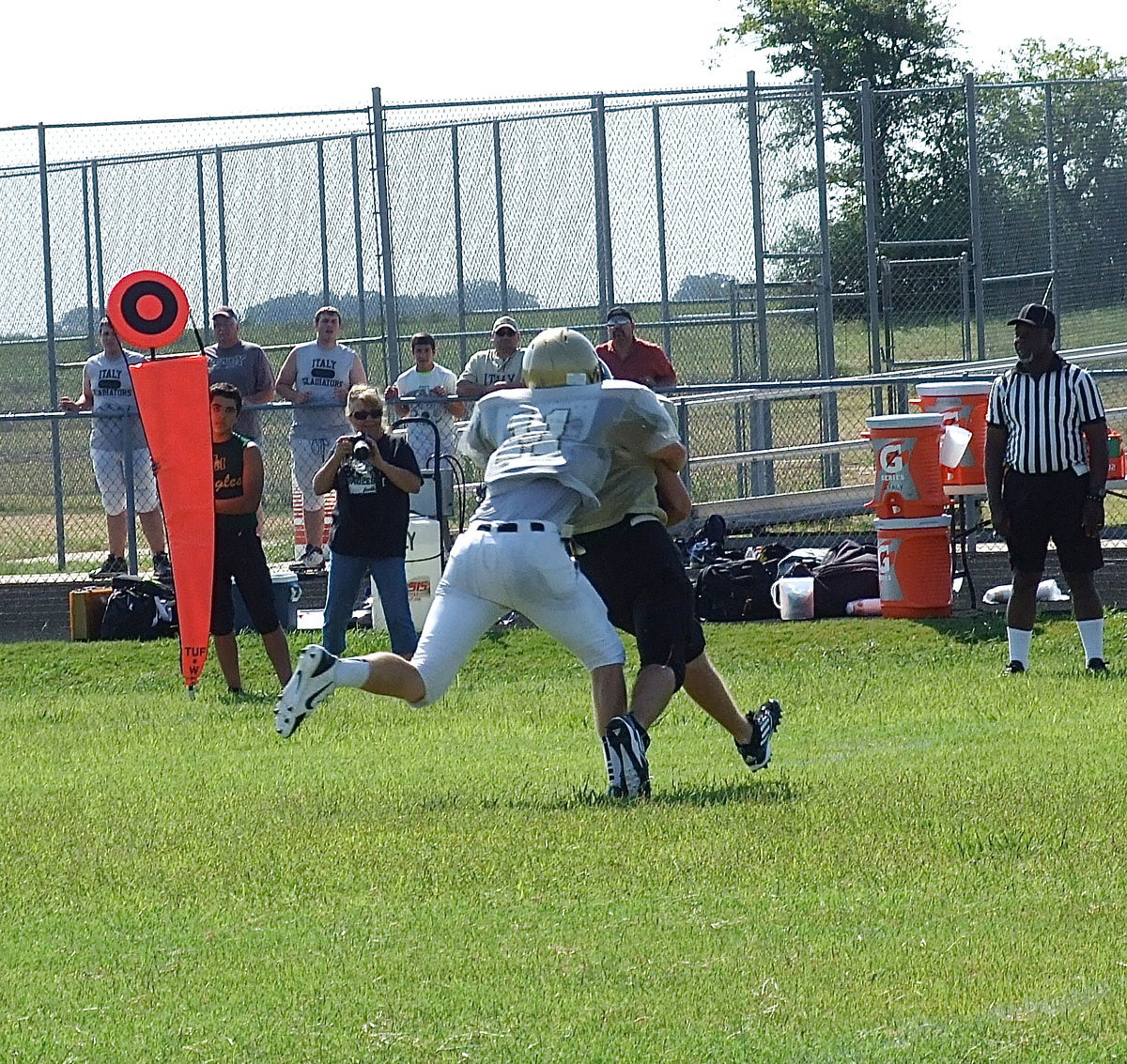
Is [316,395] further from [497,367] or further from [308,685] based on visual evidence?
[308,685]

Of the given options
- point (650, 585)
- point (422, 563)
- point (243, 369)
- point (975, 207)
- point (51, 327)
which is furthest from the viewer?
point (975, 207)

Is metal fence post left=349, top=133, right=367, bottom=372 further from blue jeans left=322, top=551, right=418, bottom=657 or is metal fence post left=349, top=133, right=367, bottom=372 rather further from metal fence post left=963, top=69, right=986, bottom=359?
blue jeans left=322, top=551, right=418, bottom=657

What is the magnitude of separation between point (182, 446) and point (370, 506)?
4.11ft

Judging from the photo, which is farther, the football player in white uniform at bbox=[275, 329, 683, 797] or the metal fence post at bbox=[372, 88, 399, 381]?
the metal fence post at bbox=[372, 88, 399, 381]

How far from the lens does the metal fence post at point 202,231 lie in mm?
19453

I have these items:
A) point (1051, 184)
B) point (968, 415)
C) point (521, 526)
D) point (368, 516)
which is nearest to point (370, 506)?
point (368, 516)

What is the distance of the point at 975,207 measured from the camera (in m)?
19.4

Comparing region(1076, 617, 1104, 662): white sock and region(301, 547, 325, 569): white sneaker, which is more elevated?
region(301, 547, 325, 569): white sneaker

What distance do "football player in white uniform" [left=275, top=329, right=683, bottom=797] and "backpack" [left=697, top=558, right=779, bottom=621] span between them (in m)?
6.69

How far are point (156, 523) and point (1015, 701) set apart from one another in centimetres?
810

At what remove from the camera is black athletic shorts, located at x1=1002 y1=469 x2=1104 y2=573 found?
1165 centimetres

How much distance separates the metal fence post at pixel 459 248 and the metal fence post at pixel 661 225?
1.78 metres

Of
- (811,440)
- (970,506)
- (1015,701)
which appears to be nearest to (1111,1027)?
(1015,701)

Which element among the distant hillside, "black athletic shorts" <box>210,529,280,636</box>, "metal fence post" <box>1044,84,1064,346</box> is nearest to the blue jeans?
"black athletic shorts" <box>210,529,280,636</box>
